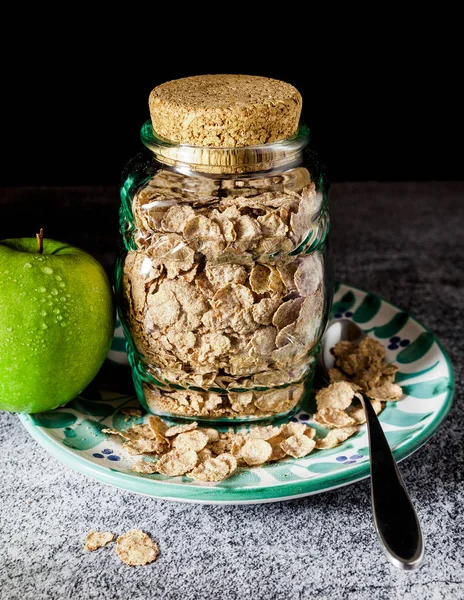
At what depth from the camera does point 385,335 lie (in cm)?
98

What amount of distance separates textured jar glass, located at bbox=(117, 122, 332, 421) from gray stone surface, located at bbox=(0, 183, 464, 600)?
0.12 meters

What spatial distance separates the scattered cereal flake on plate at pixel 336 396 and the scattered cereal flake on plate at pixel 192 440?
0.14 metres

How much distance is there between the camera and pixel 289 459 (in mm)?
750

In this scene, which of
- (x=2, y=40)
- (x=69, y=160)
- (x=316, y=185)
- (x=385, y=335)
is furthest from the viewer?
(x=69, y=160)

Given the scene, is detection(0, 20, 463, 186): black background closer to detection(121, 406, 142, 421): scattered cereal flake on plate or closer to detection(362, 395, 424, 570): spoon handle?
detection(121, 406, 142, 421): scattered cereal flake on plate

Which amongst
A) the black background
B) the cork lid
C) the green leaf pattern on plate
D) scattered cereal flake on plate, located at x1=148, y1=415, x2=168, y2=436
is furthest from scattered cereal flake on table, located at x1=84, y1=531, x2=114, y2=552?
the black background

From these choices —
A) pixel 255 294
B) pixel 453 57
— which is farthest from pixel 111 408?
pixel 453 57

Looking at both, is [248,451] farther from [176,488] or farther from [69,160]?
[69,160]

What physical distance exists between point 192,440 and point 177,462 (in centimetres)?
4

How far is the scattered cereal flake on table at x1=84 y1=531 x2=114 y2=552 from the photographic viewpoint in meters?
0.68

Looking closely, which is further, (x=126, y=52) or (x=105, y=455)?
(x=126, y=52)

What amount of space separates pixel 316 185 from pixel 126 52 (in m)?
0.77

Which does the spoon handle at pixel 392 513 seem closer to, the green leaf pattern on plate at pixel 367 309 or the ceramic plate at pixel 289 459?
the ceramic plate at pixel 289 459

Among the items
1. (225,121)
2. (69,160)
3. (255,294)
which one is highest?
(225,121)
